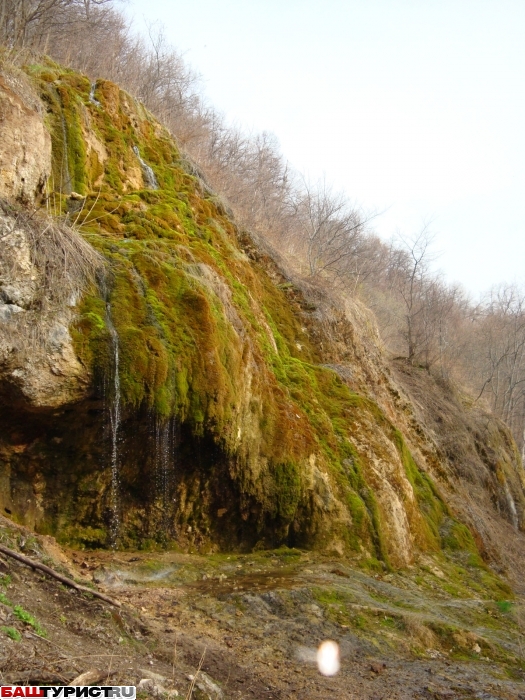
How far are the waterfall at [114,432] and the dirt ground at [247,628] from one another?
0.46 metres

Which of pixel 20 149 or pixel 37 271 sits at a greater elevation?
pixel 20 149

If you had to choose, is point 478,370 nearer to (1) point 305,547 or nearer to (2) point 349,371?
(2) point 349,371

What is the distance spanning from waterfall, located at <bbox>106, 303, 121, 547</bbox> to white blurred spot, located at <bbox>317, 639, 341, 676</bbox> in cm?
308

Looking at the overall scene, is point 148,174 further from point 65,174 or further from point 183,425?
point 183,425

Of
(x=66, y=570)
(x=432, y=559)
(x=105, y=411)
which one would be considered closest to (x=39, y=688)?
(x=66, y=570)

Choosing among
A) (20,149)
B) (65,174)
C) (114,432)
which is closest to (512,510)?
(114,432)

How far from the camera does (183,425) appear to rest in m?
7.96

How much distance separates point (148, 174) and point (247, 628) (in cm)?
977

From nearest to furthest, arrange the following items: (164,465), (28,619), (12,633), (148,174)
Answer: (12,633) → (28,619) → (164,465) → (148,174)

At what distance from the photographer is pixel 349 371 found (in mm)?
13164

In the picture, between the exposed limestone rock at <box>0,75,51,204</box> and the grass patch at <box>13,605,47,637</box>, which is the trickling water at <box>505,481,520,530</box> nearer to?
→ the exposed limestone rock at <box>0,75,51,204</box>

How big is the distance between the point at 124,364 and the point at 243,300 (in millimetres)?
4122

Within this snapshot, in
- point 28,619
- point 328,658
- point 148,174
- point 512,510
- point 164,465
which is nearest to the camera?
point 28,619

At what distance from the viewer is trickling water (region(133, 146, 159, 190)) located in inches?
501
